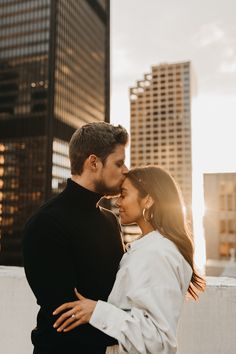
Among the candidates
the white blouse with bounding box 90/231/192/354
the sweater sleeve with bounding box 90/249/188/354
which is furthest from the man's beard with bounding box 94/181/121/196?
the sweater sleeve with bounding box 90/249/188/354

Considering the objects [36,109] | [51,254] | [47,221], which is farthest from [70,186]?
[36,109]

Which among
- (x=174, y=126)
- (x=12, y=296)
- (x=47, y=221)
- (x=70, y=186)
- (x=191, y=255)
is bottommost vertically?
(x=12, y=296)

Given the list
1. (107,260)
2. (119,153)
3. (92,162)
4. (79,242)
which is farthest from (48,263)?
(119,153)

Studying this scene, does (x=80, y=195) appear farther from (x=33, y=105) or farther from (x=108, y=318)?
(x=33, y=105)

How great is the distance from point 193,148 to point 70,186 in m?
165

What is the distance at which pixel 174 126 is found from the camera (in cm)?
16700

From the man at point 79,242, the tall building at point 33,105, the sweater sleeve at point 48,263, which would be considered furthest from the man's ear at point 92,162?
the tall building at point 33,105

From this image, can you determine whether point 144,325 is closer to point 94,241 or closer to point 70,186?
point 94,241

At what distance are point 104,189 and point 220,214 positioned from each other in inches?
2307

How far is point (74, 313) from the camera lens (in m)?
1.83

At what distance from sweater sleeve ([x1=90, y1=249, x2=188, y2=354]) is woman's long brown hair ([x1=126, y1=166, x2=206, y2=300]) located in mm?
185

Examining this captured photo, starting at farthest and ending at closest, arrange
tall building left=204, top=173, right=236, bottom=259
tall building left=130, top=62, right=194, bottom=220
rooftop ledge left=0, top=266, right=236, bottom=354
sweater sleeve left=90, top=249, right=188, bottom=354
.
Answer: tall building left=130, top=62, right=194, bottom=220 < tall building left=204, top=173, right=236, bottom=259 < rooftop ledge left=0, top=266, right=236, bottom=354 < sweater sleeve left=90, top=249, right=188, bottom=354

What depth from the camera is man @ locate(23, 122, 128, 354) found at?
1.88 m

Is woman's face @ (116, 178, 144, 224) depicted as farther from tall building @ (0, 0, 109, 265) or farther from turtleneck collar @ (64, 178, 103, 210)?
tall building @ (0, 0, 109, 265)
